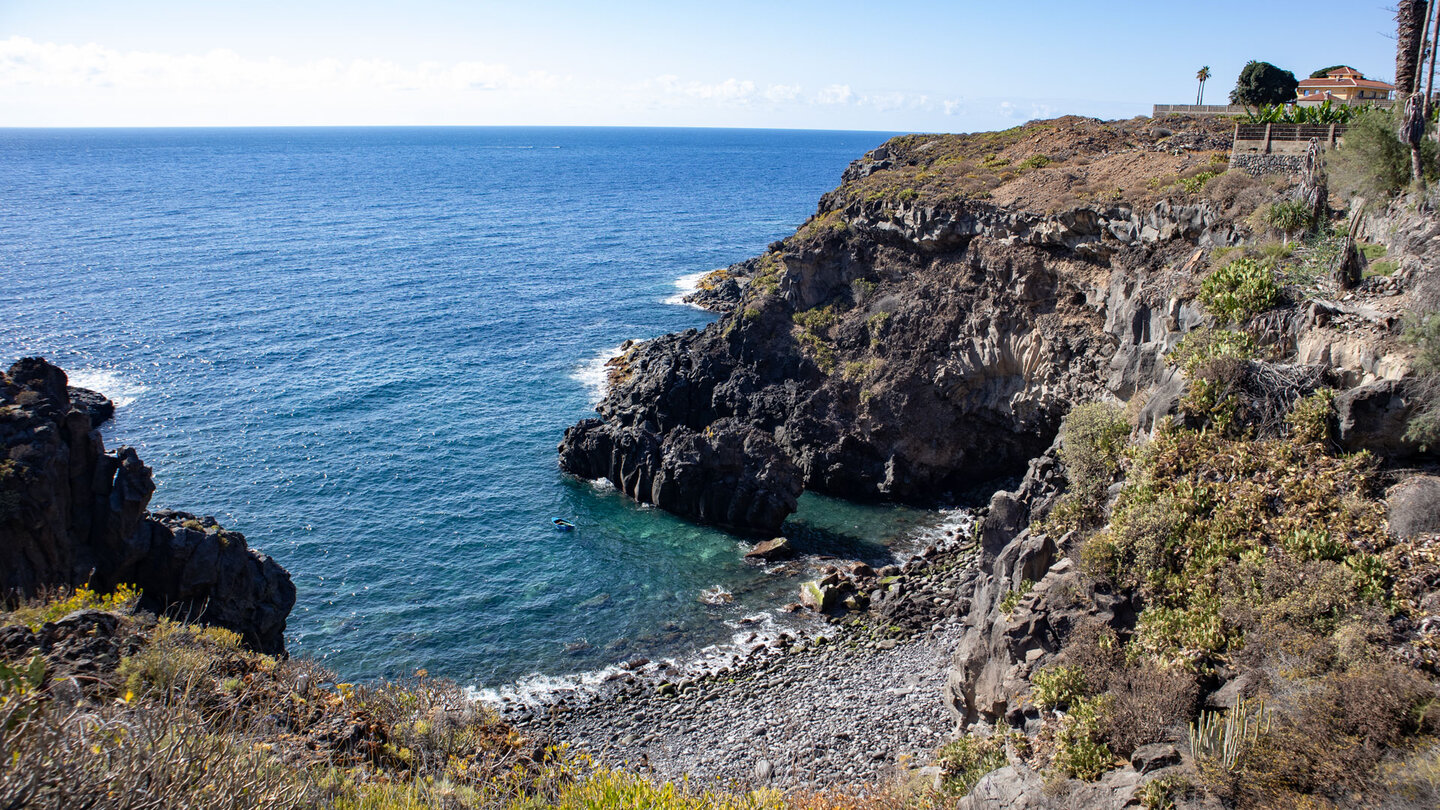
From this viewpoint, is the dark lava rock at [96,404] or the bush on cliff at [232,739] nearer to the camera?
the bush on cliff at [232,739]

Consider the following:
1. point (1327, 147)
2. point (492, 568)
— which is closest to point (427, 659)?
point (492, 568)

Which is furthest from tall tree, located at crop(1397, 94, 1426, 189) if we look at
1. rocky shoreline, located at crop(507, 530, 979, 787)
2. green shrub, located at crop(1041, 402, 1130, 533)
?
rocky shoreline, located at crop(507, 530, 979, 787)

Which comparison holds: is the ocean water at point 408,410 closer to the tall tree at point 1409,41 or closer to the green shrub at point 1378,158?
the green shrub at point 1378,158

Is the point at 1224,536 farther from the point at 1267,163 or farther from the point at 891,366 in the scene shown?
the point at 891,366

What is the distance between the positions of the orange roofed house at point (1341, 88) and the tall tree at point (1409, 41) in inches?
708

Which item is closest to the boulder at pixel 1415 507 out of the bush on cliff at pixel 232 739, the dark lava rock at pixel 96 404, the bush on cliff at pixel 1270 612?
the bush on cliff at pixel 1270 612

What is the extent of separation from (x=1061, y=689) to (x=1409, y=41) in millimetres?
35952

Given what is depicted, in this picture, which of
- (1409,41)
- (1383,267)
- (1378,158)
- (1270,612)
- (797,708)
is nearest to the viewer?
(1270,612)

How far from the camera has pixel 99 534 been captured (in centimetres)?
2981

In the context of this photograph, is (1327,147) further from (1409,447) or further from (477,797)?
(477,797)

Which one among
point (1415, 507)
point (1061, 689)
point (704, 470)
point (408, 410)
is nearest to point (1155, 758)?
point (1061, 689)

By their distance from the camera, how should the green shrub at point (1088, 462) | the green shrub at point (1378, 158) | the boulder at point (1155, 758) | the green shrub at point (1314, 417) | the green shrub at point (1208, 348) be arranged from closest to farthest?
the boulder at point (1155, 758) < the green shrub at point (1314, 417) < the green shrub at point (1208, 348) < the green shrub at point (1088, 462) < the green shrub at point (1378, 158)

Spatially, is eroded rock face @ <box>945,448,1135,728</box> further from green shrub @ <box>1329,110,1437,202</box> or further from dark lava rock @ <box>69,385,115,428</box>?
dark lava rock @ <box>69,385,115,428</box>

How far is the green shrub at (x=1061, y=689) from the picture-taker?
18.3 meters
